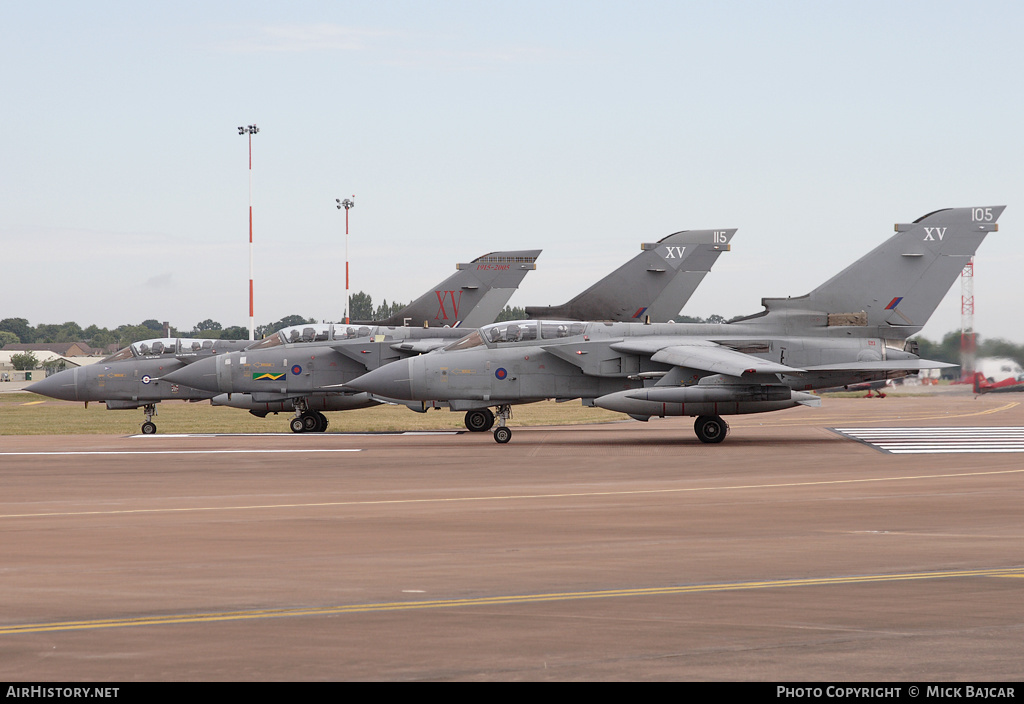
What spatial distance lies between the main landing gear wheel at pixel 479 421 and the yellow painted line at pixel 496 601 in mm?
21270

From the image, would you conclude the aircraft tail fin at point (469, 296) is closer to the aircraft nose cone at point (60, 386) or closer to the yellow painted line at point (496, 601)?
the aircraft nose cone at point (60, 386)

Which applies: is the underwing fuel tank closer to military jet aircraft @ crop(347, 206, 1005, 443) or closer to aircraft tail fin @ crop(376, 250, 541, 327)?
military jet aircraft @ crop(347, 206, 1005, 443)

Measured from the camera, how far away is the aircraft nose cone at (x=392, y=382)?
25.1 metres

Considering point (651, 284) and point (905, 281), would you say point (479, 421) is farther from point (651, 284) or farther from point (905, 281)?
point (905, 281)

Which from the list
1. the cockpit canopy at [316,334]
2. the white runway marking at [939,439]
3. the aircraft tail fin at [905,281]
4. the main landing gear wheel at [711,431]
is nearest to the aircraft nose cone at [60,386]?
the cockpit canopy at [316,334]

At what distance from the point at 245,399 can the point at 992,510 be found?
2238 cm

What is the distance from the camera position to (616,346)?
987 inches

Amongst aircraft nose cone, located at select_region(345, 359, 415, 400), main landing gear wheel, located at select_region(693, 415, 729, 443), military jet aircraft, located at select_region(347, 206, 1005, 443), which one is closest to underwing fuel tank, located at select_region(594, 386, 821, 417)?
main landing gear wheel, located at select_region(693, 415, 729, 443)

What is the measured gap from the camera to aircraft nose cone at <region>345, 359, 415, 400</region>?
82.5 feet

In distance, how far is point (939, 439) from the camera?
80.9 ft

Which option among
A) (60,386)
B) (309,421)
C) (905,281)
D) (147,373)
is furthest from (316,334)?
(905,281)

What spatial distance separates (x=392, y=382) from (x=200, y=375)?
6779 millimetres

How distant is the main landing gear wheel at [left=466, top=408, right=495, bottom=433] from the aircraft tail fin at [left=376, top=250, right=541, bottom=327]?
5.89 m
